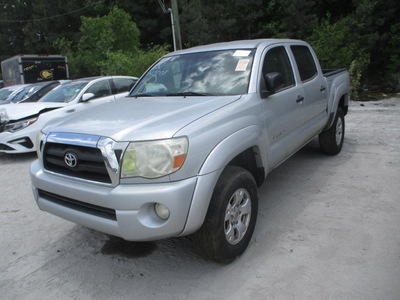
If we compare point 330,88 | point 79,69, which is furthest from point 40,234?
point 79,69

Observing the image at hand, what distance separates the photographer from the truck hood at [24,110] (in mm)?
6647

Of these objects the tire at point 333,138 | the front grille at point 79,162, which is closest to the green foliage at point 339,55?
the tire at point 333,138

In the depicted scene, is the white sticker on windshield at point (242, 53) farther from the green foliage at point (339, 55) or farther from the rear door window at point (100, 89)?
the green foliage at point (339, 55)

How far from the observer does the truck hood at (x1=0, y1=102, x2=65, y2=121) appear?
6.65 metres

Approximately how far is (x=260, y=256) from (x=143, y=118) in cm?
149

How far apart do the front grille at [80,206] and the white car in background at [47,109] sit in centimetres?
337

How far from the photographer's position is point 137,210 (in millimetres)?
2271

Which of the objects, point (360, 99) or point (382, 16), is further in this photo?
point (382, 16)

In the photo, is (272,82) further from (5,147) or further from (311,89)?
(5,147)

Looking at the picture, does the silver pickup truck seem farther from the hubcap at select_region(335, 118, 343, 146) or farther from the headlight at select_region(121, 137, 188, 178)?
the hubcap at select_region(335, 118, 343, 146)

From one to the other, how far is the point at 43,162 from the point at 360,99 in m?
12.4

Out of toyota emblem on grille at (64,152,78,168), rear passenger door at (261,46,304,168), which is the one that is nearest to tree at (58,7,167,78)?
rear passenger door at (261,46,304,168)

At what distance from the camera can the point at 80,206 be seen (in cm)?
258

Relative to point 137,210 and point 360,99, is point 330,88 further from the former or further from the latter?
point 360,99
